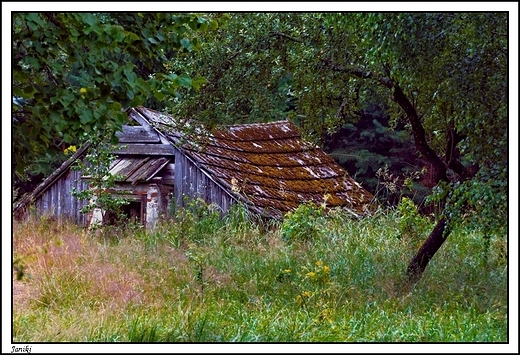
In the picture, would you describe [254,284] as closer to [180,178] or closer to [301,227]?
[301,227]

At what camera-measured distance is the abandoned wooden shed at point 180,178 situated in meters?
14.0

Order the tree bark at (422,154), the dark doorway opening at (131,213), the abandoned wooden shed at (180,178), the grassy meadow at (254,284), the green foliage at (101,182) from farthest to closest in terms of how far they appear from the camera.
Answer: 1. the abandoned wooden shed at (180,178)
2. the dark doorway opening at (131,213)
3. the green foliage at (101,182)
4. the tree bark at (422,154)
5. the grassy meadow at (254,284)

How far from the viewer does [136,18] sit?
5652 mm

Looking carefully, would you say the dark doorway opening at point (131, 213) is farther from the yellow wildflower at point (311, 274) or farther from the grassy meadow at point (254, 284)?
the yellow wildflower at point (311, 274)

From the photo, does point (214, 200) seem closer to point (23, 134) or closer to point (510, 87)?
point (510, 87)

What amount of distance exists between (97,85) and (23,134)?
63 centimetres

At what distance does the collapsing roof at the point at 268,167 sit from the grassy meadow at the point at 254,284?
1.28 metres

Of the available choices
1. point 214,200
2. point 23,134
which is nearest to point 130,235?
point 214,200

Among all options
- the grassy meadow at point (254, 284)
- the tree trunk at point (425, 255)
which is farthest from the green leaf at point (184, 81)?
the tree trunk at point (425, 255)

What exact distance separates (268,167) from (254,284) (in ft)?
23.0

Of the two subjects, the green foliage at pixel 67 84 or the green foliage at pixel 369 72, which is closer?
the green foliage at pixel 67 84

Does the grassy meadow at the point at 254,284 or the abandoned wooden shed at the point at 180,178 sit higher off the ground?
the abandoned wooden shed at the point at 180,178

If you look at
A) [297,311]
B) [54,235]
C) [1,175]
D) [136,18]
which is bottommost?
[297,311]

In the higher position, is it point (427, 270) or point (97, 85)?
point (97, 85)
